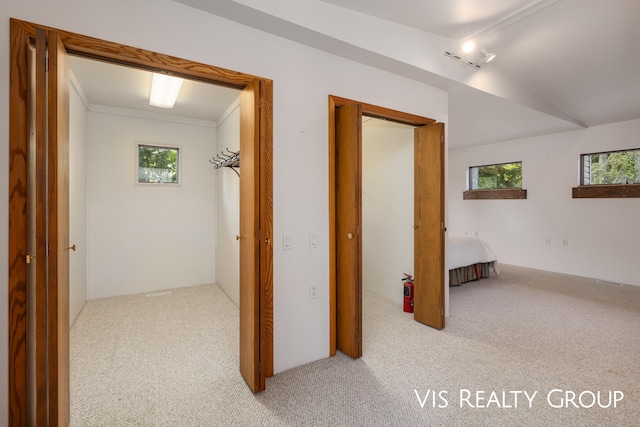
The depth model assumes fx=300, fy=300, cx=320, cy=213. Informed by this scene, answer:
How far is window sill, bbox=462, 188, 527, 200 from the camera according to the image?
5770 millimetres

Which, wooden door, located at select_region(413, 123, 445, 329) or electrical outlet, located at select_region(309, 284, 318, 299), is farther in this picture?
wooden door, located at select_region(413, 123, 445, 329)

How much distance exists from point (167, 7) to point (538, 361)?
11.6ft

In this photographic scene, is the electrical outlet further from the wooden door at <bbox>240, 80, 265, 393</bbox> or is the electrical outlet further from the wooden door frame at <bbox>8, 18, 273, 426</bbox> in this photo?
the wooden door frame at <bbox>8, 18, 273, 426</bbox>

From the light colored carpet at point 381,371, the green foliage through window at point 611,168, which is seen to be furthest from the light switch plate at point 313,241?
the green foliage through window at point 611,168

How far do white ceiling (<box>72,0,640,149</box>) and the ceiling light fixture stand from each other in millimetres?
63

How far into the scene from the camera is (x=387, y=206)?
382 cm

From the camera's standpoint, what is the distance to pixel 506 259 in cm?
606

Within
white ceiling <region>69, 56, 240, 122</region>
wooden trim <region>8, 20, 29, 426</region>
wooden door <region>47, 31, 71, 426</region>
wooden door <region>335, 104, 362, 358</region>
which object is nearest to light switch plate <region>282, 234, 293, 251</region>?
wooden door <region>335, 104, 362, 358</region>

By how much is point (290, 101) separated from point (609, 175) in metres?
5.48

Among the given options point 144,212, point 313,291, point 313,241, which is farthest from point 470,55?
point 144,212

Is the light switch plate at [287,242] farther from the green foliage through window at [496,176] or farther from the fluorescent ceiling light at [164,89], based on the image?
the green foliage through window at [496,176]

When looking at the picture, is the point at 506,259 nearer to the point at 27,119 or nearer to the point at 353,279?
the point at 353,279

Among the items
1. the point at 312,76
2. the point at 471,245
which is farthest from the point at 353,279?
the point at 471,245

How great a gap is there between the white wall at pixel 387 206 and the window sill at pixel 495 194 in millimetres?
3535
